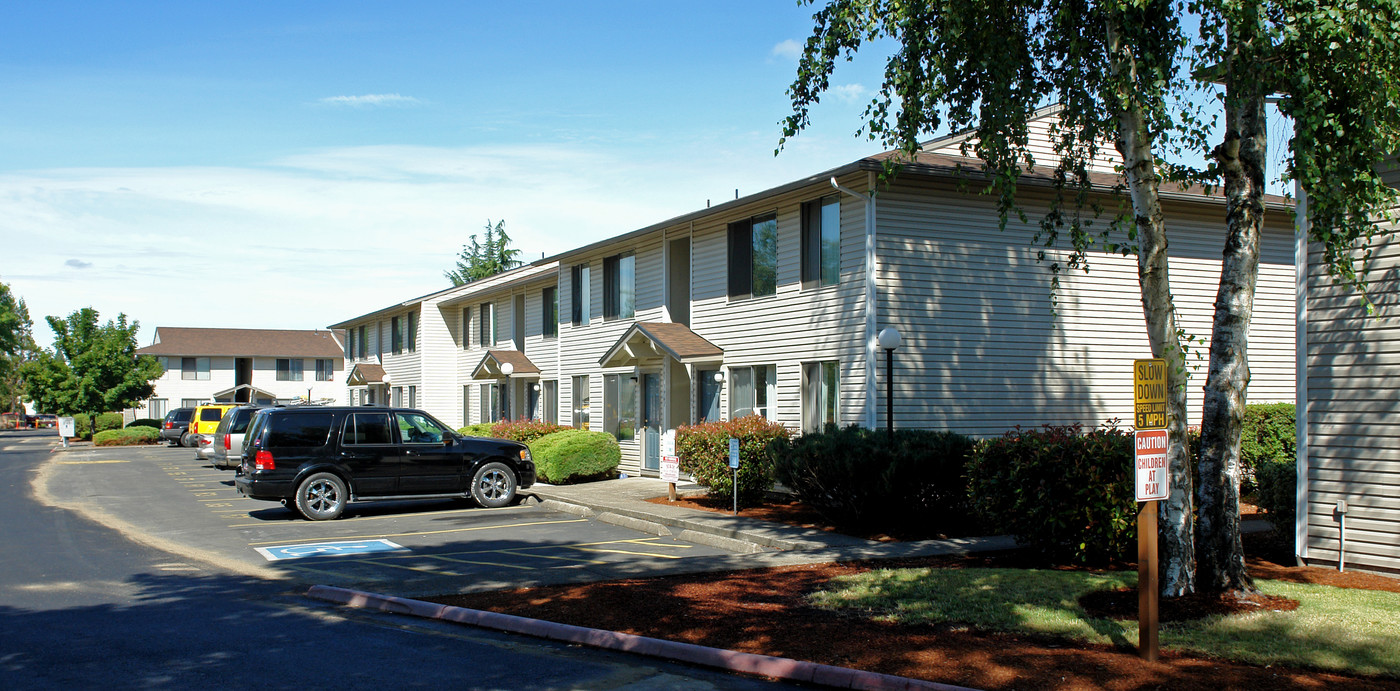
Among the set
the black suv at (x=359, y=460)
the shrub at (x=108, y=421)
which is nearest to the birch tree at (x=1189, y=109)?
the black suv at (x=359, y=460)

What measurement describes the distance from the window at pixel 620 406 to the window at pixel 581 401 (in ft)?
6.13

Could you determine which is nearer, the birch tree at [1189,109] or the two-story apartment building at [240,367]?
the birch tree at [1189,109]

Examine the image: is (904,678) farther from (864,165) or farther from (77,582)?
(864,165)

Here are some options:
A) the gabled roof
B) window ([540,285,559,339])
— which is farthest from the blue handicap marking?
the gabled roof

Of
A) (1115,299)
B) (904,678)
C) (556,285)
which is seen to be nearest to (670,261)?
(556,285)

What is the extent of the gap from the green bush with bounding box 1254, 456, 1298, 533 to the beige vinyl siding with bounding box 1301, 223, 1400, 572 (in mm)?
498

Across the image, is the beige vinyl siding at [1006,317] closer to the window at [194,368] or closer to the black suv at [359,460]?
the black suv at [359,460]

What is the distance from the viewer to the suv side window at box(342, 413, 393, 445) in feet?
55.8

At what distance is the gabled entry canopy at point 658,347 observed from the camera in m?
19.8

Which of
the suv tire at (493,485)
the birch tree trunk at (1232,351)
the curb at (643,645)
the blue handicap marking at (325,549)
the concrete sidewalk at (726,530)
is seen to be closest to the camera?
the curb at (643,645)

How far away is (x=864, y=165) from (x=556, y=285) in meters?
15.3

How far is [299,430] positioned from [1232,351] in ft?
45.6

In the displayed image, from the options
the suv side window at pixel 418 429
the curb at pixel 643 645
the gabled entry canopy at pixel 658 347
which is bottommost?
the curb at pixel 643 645

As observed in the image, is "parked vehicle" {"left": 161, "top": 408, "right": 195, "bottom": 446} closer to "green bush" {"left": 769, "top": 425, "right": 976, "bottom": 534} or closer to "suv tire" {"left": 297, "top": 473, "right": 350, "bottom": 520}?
"suv tire" {"left": 297, "top": 473, "right": 350, "bottom": 520}
